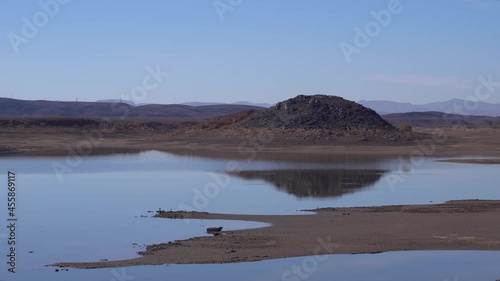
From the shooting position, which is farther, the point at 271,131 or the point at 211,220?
the point at 271,131

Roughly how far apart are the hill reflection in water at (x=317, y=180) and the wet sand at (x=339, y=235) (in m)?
5.39

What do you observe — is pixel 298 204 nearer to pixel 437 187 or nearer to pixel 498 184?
pixel 437 187

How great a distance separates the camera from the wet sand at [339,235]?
15.1 meters

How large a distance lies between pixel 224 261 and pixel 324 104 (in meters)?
49.7

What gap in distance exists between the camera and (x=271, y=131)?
61.1 metres

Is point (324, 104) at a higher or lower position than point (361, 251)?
higher

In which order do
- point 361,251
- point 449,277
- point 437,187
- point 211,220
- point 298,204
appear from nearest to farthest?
point 449,277
point 361,251
point 211,220
point 298,204
point 437,187

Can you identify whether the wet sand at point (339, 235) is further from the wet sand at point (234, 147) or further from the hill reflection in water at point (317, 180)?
the wet sand at point (234, 147)

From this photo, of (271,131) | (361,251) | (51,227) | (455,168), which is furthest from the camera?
(271,131)

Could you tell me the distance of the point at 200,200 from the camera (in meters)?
24.0

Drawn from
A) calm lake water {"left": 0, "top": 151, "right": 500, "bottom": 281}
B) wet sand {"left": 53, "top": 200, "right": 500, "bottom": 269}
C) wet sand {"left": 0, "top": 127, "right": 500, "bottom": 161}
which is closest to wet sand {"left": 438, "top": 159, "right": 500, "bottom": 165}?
calm lake water {"left": 0, "top": 151, "right": 500, "bottom": 281}

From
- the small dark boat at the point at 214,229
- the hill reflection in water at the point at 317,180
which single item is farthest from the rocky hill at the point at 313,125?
the small dark boat at the point at 214,229

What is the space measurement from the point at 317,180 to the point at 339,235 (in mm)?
13638

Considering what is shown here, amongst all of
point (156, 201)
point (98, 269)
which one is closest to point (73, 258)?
point (98, 269)
